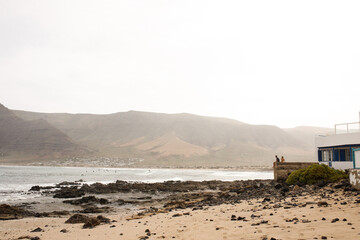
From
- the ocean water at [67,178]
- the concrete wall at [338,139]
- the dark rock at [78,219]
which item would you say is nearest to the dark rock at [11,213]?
the dark rock at [78,219]

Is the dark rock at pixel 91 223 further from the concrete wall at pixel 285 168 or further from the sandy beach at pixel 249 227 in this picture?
the concrete wall at pixel 285 168

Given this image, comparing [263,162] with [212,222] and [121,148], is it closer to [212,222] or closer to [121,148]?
[121,148]

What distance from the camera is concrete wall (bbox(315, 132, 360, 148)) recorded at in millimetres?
→ 26328

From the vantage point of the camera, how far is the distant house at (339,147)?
1038 inches

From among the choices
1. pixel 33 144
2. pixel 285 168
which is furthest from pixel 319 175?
pixel 33 144

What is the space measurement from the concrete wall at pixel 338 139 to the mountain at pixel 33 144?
16372 cm

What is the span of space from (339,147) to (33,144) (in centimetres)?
18496

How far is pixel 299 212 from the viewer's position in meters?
10.4

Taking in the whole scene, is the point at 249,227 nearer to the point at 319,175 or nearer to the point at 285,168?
the point at 319,175

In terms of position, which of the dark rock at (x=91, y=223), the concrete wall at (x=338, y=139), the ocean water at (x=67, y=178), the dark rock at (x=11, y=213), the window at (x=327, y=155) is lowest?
the ocean water at (x=67, y=178)

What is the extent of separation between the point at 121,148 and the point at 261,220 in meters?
184

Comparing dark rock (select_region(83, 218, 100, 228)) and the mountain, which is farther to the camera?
the mountain

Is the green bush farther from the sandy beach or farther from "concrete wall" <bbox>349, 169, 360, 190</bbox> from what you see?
the sandy beach

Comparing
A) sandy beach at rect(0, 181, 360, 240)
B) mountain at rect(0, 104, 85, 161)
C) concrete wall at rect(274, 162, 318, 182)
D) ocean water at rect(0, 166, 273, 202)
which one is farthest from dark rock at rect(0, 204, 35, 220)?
mountain at rect(0, 104, 85, 161)
